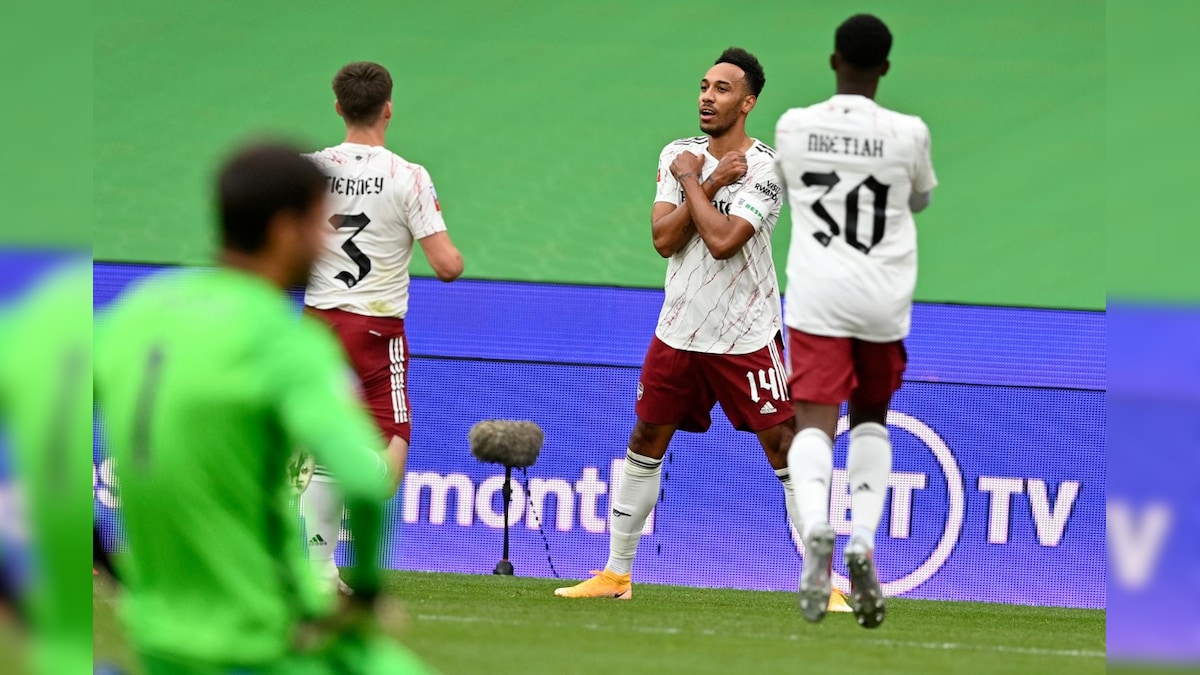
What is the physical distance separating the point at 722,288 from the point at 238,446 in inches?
185

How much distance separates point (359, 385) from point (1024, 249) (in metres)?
5.96

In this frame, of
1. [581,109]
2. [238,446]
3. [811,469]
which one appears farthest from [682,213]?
[581,109]

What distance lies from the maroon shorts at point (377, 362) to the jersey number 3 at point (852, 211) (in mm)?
2109

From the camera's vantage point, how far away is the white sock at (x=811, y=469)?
5164mm

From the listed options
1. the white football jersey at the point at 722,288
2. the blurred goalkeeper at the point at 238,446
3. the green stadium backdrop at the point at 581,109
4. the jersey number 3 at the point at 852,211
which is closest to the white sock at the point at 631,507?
the white football jersey at the point at 722,288

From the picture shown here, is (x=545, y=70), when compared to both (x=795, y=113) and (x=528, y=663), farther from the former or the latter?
(x=528, y=663)

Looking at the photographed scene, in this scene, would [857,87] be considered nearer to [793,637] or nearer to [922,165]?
[922,165]

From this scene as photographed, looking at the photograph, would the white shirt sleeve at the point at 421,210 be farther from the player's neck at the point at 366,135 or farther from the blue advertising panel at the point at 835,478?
the blue advertising panel at the point at 835,478

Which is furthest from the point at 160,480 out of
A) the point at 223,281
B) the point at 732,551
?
the point at 732,551

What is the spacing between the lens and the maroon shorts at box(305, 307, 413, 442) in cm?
659

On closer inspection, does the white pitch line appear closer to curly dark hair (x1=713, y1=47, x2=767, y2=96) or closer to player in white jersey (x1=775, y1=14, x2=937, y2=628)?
player in white jersey (x1=775, y1=14, x2=937, y2=628)

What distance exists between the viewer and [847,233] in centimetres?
526
